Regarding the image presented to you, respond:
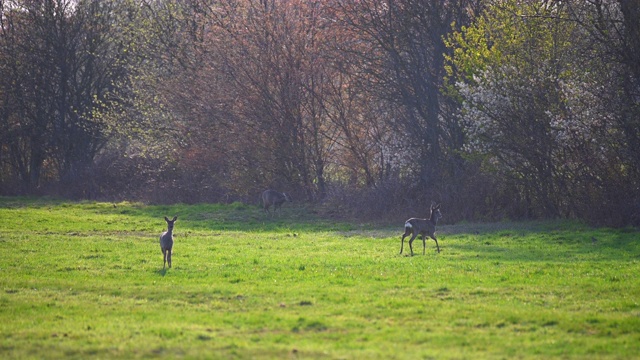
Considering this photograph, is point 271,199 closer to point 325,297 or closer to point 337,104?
point 337,104

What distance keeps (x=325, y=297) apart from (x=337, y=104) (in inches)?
1101

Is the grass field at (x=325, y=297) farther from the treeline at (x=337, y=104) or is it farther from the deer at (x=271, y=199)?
the deer at (x=271, y=199)

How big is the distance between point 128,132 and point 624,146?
29.3 m

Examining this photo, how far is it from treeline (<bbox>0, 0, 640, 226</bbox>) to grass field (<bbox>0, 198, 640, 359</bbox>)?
4.44m

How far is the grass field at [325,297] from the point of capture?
1032 centimetres

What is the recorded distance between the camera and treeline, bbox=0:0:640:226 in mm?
27516

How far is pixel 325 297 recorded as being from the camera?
13.8m

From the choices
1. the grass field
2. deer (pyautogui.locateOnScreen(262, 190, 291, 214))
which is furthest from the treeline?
the grass field

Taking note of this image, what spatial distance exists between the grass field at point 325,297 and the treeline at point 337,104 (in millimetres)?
4438

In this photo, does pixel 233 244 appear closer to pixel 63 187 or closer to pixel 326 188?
pixel 326 188

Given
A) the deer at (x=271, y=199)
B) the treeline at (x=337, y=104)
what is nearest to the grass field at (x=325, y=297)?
the treeline at (x=337, y=104)

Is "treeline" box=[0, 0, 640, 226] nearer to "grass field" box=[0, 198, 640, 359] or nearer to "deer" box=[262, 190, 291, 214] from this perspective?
"deer" box=[262, 190, 291, 214]

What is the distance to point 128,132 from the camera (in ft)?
154

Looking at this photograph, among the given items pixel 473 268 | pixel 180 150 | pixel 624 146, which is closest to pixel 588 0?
pixel 624 146
